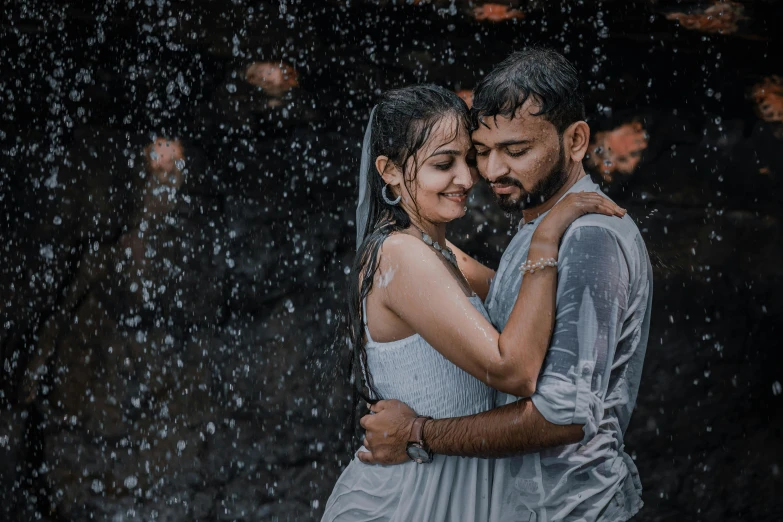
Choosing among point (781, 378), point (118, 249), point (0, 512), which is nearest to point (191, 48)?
point (118, 249)

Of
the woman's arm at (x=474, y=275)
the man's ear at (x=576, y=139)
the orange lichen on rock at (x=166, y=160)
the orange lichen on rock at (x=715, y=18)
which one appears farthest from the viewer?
the orange lichen on rock at (x=166, y=160)

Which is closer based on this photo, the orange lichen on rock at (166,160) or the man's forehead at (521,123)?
the man's forehead at (521,123)

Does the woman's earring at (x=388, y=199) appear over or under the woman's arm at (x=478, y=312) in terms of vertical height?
over

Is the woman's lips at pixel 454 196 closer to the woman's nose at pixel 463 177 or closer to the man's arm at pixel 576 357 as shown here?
the woman's nose at pixel 463 177

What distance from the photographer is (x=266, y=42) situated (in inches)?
163

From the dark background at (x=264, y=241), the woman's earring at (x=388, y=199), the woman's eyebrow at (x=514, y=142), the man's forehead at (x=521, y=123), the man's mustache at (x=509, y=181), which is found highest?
the man's forehead at (x=521, y=123)

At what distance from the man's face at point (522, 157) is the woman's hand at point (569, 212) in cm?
18

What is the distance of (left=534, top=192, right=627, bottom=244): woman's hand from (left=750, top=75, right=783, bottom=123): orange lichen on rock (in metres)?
2.43

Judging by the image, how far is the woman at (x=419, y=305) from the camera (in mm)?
2135

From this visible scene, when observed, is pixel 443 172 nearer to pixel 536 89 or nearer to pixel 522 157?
pixel 522 157

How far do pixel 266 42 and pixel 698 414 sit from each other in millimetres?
2843

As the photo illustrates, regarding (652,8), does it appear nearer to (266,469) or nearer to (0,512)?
(266,469)

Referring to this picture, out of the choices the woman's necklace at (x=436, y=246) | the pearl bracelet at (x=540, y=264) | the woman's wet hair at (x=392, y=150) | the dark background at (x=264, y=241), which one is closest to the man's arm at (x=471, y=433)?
the woman's wet hair at (x=392, y=150)

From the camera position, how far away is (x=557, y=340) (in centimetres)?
204
